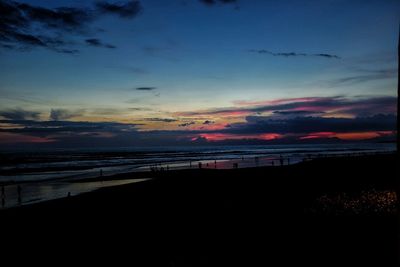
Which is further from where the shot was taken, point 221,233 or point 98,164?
point 98,164

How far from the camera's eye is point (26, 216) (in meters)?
18.8

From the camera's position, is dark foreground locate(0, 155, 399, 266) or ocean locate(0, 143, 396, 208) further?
ocean locate(0, 143, 396, 208)

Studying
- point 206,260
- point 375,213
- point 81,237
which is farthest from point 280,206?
point 81,237

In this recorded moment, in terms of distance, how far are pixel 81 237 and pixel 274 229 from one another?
7465 millimetres

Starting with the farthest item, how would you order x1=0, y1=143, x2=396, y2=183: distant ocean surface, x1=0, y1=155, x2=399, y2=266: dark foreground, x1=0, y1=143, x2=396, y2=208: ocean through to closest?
x1=0, y1=143, x2=396, y2=183: distant ocean surface < x1=0, y1=143, x2=396, y2=208: ocean < x1=0, y1=155, x2=399, y2=266: dark foreground

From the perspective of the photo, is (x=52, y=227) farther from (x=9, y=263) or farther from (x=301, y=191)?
(x=301, y=191)

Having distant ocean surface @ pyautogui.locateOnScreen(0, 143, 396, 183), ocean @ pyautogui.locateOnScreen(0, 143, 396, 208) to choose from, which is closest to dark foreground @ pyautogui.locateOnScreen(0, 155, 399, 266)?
ocean @ pyautogui.locateOnScreen(0, 143, 396, 208)

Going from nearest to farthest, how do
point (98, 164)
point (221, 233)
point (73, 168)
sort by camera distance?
point (221, 233), point (73, 168), point (98, 164)

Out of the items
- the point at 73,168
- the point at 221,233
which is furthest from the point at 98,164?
the point at 221,233

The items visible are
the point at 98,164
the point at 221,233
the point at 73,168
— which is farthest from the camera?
the point at 98,164

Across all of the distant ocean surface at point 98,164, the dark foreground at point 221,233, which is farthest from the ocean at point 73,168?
the dark foreground at point 221,233

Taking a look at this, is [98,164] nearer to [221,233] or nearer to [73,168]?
[73,168]

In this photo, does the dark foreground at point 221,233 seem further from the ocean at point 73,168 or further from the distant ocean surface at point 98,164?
the distant ocean surface at point 98,164

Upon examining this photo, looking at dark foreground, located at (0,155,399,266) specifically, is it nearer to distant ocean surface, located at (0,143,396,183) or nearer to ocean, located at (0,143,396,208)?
ocean, located at (0,143,396,208)
